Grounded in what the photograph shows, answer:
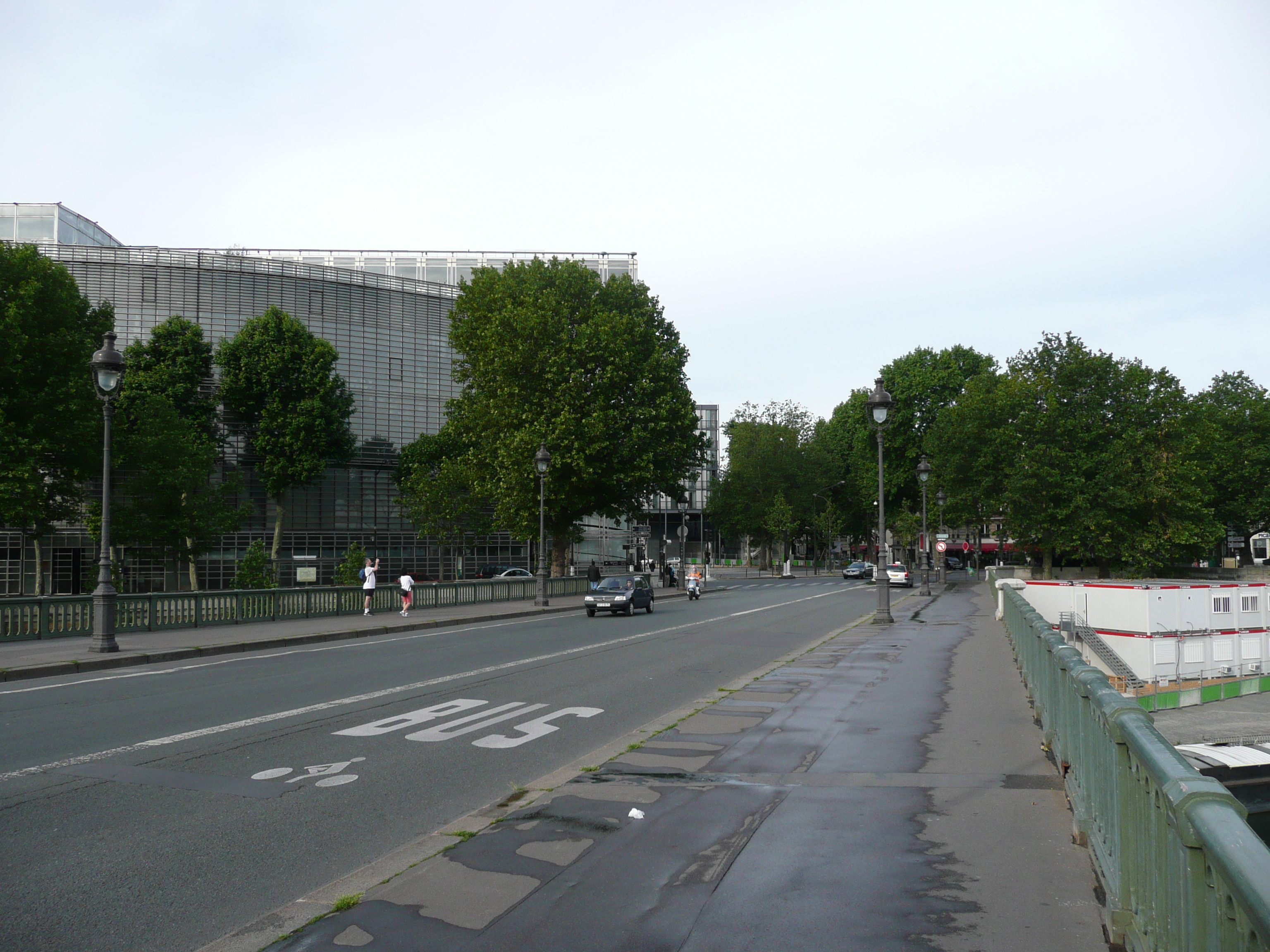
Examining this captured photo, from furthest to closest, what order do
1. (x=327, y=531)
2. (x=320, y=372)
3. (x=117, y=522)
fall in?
(x=327, y=531) < (x=320, y=372) < (x=117, y=522)

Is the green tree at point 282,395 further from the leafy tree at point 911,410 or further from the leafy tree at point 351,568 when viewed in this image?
the leafy tree at point 911,410

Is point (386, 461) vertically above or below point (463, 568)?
above

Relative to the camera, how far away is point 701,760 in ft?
27.9

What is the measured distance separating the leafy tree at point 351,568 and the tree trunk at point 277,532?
4178 mm

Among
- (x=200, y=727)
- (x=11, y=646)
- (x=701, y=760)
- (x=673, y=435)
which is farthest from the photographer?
(x=673, y=435)

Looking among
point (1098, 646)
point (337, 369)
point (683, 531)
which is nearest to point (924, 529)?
point (1098, 646)

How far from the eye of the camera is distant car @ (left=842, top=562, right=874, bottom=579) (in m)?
72.8

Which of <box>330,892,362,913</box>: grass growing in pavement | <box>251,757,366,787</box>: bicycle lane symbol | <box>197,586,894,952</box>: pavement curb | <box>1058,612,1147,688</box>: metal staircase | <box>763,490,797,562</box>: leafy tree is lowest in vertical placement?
<box>1058,612,1147,688</box>: metal staircase

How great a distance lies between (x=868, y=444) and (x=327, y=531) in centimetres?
4613

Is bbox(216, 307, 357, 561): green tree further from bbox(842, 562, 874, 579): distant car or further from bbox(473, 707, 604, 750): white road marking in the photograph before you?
bbox(473, 707, 604, 750): white road marking

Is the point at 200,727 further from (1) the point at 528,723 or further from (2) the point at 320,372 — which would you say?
(2) the point at 320,372

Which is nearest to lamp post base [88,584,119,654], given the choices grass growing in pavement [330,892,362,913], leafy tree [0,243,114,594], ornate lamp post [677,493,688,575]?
grass growing in pavement [330,892,362,913]

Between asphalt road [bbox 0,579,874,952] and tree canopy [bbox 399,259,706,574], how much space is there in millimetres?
24909

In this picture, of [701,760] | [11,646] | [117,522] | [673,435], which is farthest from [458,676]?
[117,522]
